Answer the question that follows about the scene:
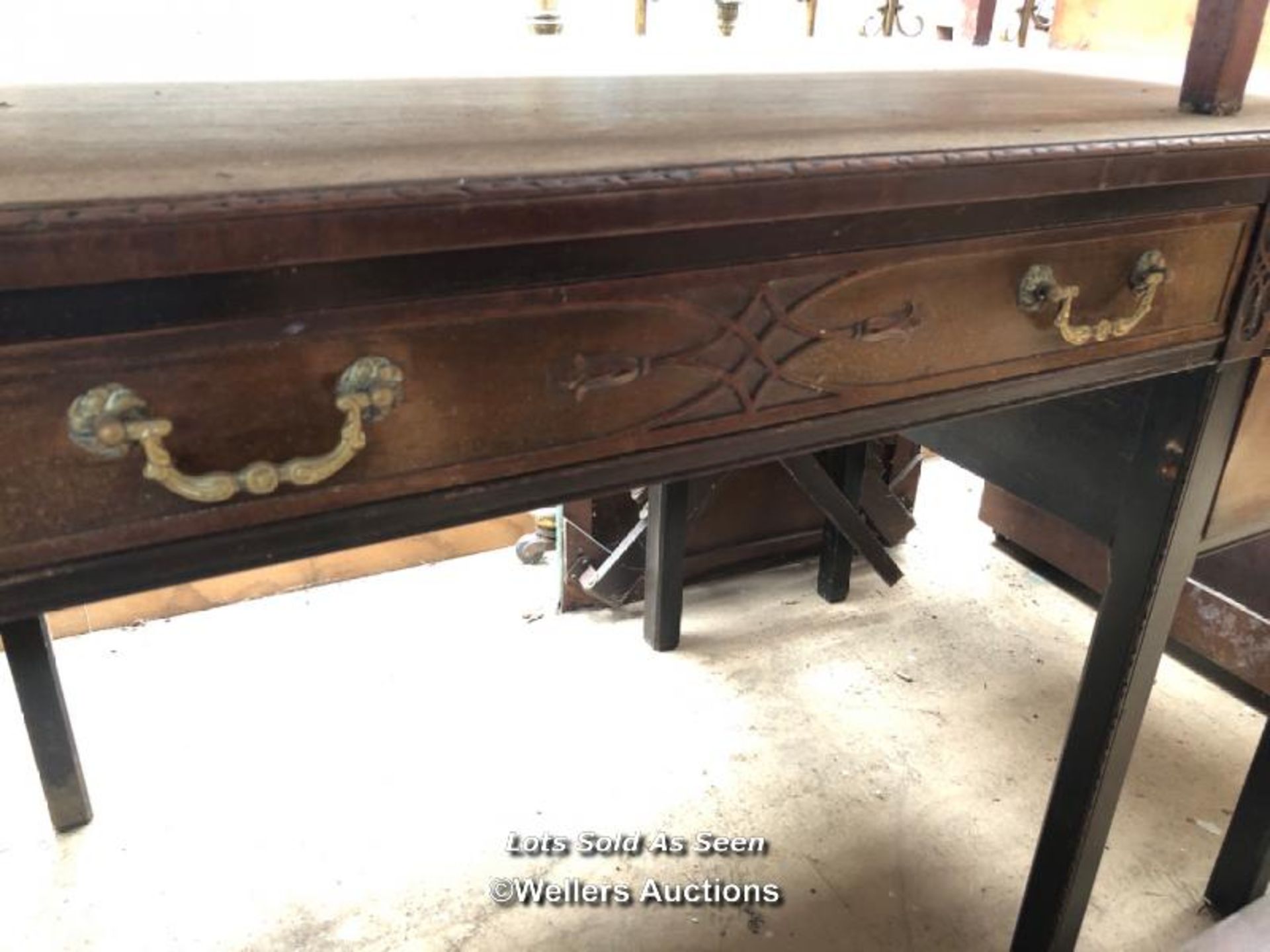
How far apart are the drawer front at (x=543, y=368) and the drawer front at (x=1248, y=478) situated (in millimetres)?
151

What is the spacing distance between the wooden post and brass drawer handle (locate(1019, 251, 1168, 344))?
0.44 ft

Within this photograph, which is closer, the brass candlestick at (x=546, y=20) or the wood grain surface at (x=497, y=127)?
the wood grain surface at (x=497, y=127)

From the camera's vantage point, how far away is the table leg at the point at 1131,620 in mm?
801

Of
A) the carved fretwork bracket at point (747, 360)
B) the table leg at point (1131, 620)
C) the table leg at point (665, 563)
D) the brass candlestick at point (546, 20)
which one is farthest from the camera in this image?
the table leg at point (665, 563)

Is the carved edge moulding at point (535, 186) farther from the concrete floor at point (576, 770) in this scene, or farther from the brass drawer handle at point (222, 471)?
the concrete floor at point (576, 770)

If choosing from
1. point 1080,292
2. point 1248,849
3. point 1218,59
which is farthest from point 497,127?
point 1248,849

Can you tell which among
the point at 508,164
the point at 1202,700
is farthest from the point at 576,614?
the point at 508,164

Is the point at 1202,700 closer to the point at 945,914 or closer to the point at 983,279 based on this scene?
the point at 945,914

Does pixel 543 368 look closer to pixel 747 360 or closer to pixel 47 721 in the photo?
pixel 747 360

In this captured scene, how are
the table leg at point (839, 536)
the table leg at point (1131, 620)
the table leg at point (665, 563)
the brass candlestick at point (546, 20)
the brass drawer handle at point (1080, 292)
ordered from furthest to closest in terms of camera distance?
the table leg at point (839, 536), the table leg at point (665, 563), the brass candlestick at point (546, 20), the table leg at point (1131, 620), the brass drawer handle at point (1080, 292)

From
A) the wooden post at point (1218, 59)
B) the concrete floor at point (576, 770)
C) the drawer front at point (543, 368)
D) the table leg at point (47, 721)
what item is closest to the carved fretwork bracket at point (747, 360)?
the drawer front at point (543, 368)

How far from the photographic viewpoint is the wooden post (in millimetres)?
709

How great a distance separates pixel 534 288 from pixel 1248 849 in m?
1.07

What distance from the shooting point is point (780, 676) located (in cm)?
151
